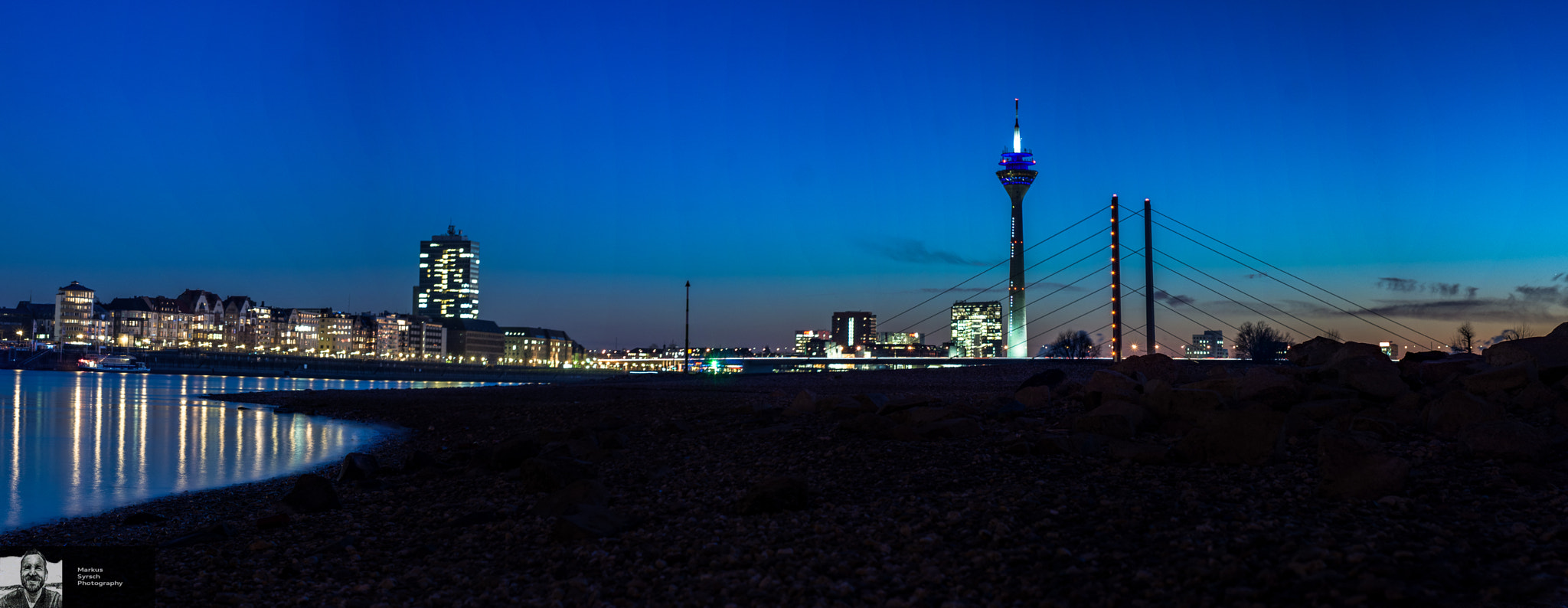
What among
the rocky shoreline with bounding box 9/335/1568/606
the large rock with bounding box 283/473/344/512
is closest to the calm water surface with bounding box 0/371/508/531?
the rocky shoreline with bounding box 9/335/1568/606

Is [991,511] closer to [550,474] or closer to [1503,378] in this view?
[550,474]

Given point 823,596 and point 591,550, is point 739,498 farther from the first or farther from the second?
point 823,596

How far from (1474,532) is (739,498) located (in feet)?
20.8

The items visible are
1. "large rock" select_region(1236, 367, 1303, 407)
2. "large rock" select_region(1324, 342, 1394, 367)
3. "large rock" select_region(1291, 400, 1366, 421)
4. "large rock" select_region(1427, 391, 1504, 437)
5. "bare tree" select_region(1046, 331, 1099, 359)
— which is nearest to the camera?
"large rock" select_region(1427, 391, 1504, 437)

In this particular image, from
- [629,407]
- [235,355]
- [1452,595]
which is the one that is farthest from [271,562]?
[235,355]

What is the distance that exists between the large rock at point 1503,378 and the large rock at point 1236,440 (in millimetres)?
4731

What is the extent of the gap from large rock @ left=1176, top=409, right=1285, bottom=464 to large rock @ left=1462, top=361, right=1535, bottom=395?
15.5ft

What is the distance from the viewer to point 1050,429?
13.3 m

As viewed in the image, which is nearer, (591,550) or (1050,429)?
(591,550)

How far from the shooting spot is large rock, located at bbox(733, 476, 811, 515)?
32.1ft

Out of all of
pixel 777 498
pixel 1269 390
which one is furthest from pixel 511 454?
pixel 1269 390

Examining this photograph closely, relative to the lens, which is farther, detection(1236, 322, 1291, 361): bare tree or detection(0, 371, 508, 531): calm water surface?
detection(1236, 322, 1291, 361): bare tree

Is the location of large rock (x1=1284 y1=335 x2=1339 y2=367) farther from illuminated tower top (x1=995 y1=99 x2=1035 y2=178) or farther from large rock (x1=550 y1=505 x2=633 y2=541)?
illuminated tower top (x1=995 y1=99 x2=1035 y2=178)

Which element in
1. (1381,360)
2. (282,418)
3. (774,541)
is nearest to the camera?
(774,541)
